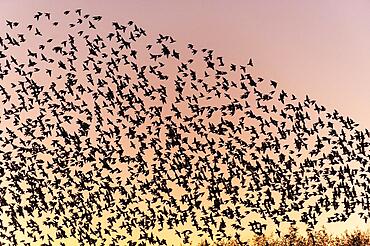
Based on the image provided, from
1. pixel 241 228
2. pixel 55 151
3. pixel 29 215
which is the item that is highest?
pixel 55 151

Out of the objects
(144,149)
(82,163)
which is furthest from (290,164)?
→ (82,163)

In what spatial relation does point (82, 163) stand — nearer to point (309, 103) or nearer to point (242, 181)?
point (242, 181)

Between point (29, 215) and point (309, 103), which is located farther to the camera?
point (29, 215)

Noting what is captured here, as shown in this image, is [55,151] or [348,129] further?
[55,151]

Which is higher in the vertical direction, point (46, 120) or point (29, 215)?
point (46, 120)

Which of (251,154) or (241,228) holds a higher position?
(251,154)

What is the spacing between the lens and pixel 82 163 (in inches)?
568

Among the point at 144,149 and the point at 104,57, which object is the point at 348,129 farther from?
the point at 104,57

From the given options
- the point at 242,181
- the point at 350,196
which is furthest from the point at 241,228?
the point at 350,196

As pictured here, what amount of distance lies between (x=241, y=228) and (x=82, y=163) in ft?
11.7

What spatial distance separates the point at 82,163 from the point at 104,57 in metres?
2.38

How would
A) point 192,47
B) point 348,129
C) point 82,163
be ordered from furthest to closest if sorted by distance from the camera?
point 82,163 → point 348,129 → point 192,47

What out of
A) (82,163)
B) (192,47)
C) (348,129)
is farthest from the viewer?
(82,163)

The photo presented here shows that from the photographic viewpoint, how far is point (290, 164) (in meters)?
14.1
